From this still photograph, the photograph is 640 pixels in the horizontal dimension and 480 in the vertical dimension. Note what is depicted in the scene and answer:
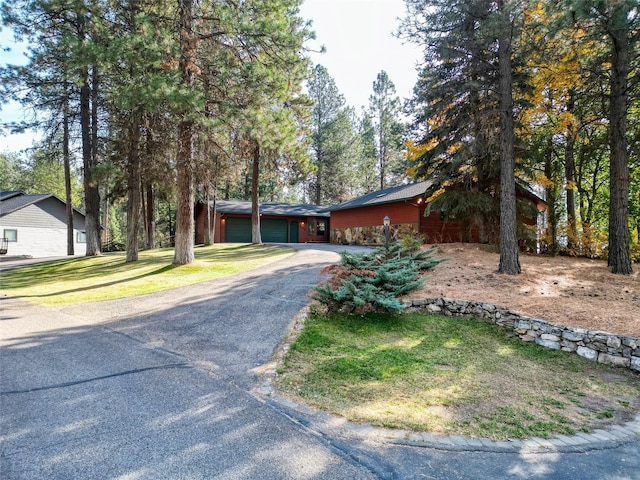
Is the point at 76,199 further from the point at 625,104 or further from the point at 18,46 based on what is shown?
the point at 625,104

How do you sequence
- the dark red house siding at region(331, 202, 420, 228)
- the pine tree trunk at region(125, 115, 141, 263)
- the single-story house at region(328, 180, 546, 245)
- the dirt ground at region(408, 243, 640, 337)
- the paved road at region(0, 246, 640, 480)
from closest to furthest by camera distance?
the paved road at region(0, 246, 640, 480) → the dirt ground at region(408, 243, 640, 337) → the pine tree trunk at region(125, 115, 141, 263) → the single-story house at region(328, 180, 546, 245) → the dark red house siding at region(331, 202, 420, 228)

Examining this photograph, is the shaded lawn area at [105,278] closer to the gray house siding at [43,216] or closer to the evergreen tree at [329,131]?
the gray house siding at [43,216]

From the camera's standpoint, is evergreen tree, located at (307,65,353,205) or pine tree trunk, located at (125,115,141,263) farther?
evergreen tree, located at (307,65,353,205)

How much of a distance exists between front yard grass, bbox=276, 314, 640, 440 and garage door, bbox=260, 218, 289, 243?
22843 millimetres

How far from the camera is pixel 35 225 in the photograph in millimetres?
26094

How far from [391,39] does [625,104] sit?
6647mm

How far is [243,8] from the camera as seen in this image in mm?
10352

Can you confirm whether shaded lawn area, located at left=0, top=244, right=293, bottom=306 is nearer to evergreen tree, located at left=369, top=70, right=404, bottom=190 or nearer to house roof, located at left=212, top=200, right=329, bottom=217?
house roof, located at left=212, top=200, right=329, bottom=217

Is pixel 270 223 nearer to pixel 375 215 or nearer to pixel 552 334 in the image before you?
pixel 375 215

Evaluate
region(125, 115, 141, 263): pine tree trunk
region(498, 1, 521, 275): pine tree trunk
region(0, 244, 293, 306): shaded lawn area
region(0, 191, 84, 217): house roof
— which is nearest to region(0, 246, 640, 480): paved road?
region(0, 244, 293, 306): shaded lawn area

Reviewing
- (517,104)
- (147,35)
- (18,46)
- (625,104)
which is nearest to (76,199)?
(18,46)

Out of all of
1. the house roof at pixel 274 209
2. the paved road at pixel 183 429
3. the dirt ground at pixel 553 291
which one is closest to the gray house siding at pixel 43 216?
the house roof at pixel 274 209

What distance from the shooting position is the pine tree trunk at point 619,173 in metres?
9.28

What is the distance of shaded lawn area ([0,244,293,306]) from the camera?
9055mm
